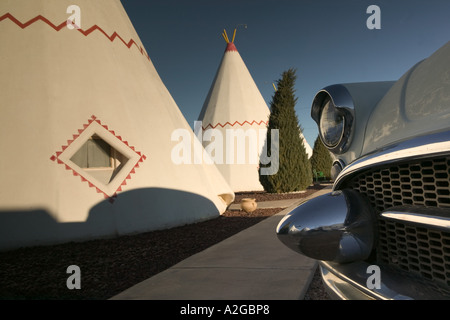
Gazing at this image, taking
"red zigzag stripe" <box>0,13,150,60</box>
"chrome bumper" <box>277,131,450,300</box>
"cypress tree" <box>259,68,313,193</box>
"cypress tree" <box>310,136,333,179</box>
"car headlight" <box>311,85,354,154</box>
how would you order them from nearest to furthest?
"chrome bumper" <box>277,131,450,300</box>
"car headlight" <box>311,85,354,154</box>
"red zigzag stripe" <box>0,13,150,60</box>
"cypress tree" <box>259,68,313,193</box>
"cypress tree" <box>310,136,333,179</box>

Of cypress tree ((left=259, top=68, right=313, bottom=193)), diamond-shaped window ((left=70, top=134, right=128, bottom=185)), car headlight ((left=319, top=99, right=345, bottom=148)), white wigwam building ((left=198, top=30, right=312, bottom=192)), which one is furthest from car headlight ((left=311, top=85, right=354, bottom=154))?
white wigwam building ((left=198, top=30, right=312, bottom=192))

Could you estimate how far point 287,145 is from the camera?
437 inches

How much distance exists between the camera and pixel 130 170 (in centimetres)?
515

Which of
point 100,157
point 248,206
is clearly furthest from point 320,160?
point 100,157

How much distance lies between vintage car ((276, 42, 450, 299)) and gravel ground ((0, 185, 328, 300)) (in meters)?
1.20

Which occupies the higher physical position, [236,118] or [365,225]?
[236,118]

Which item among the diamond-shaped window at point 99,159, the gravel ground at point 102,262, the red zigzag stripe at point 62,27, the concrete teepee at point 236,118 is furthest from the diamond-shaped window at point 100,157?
the concrete teepee at point 236,118

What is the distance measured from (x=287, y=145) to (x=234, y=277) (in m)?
8.87

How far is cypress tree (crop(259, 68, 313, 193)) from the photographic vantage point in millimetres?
11062

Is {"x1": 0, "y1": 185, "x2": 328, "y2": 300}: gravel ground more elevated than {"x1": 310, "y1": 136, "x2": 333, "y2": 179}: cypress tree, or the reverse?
{"x1": 310, "y1": 136, "x2": 333, "y2": 179}: cypress tree

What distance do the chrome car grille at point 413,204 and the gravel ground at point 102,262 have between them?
1205mm

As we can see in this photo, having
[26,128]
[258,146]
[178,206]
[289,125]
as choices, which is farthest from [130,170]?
[258,146]

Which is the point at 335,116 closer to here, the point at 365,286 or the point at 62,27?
the point at 365,286

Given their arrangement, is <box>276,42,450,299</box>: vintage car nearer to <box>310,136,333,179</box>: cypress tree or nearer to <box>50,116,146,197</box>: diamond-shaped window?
<box>50,116,146,197</box>: diamond-shaped window
